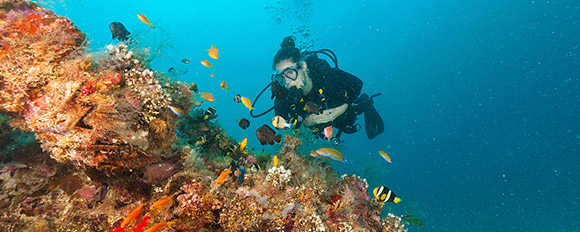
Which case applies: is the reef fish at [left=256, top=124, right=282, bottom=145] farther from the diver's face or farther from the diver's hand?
the diver's hand

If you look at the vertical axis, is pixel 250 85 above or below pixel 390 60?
below

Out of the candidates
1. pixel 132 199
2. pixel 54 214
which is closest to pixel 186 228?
pixel 132 199

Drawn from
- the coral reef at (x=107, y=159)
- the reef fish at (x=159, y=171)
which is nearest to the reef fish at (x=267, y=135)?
the coral reef at (x=107, y=159)

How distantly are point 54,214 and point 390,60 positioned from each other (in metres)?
97.4

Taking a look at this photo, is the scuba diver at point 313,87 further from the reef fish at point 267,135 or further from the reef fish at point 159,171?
the reef fish at point 159,171

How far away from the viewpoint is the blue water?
35281 millimetres

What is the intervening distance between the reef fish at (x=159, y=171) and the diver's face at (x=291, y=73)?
3.53 meters

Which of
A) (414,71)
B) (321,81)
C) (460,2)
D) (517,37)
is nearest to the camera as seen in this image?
(321,81)

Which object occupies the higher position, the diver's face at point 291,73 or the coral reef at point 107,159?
the diver's face at point 291,73

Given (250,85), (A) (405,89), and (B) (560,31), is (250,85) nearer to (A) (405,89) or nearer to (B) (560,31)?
(A) (405,89)

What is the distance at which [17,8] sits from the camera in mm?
2508

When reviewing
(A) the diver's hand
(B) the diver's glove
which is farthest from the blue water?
(B) the diver's glove

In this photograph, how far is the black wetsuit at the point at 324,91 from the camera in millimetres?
5977

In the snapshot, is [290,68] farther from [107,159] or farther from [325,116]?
[107,159]
